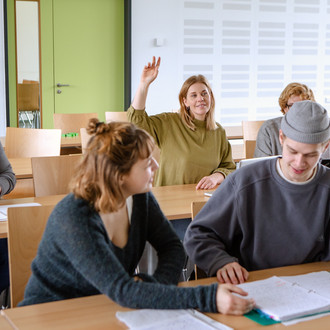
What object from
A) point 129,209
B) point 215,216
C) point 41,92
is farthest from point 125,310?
point 41,92

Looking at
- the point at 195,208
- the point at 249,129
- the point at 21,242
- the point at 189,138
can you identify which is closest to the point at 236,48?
the point at 249,129

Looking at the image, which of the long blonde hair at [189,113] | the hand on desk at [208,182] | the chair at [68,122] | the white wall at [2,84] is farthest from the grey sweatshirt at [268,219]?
the white wall at [2,84]

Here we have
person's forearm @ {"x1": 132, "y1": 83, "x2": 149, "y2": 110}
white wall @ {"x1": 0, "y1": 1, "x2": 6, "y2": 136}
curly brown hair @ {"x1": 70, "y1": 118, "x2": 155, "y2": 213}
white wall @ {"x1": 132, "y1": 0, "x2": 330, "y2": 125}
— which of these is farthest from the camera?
white wall @ {"x1": 132, "y1": 0, "x2": 330, "y2": 125}

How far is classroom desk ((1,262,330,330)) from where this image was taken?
1463mm

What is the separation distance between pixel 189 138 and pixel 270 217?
163cm

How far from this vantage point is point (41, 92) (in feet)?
23.6

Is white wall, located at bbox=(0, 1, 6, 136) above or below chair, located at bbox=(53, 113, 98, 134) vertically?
above

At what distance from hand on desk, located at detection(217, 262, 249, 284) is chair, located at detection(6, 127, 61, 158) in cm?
267

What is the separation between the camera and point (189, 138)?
3.56 m

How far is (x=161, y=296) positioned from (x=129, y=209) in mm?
358

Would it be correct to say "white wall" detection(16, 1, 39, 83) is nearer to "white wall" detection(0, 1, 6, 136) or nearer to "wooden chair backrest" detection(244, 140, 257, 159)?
"white wall" detection(0, 1, 6, 136)

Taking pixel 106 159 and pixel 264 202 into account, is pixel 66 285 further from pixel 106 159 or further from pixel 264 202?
pixel 264 202

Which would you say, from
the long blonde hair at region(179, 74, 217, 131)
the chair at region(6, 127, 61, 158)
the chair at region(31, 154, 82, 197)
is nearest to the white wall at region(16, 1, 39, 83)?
the chair at region(6, 127, 61, 158)

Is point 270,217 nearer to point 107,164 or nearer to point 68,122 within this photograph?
point 107,164
